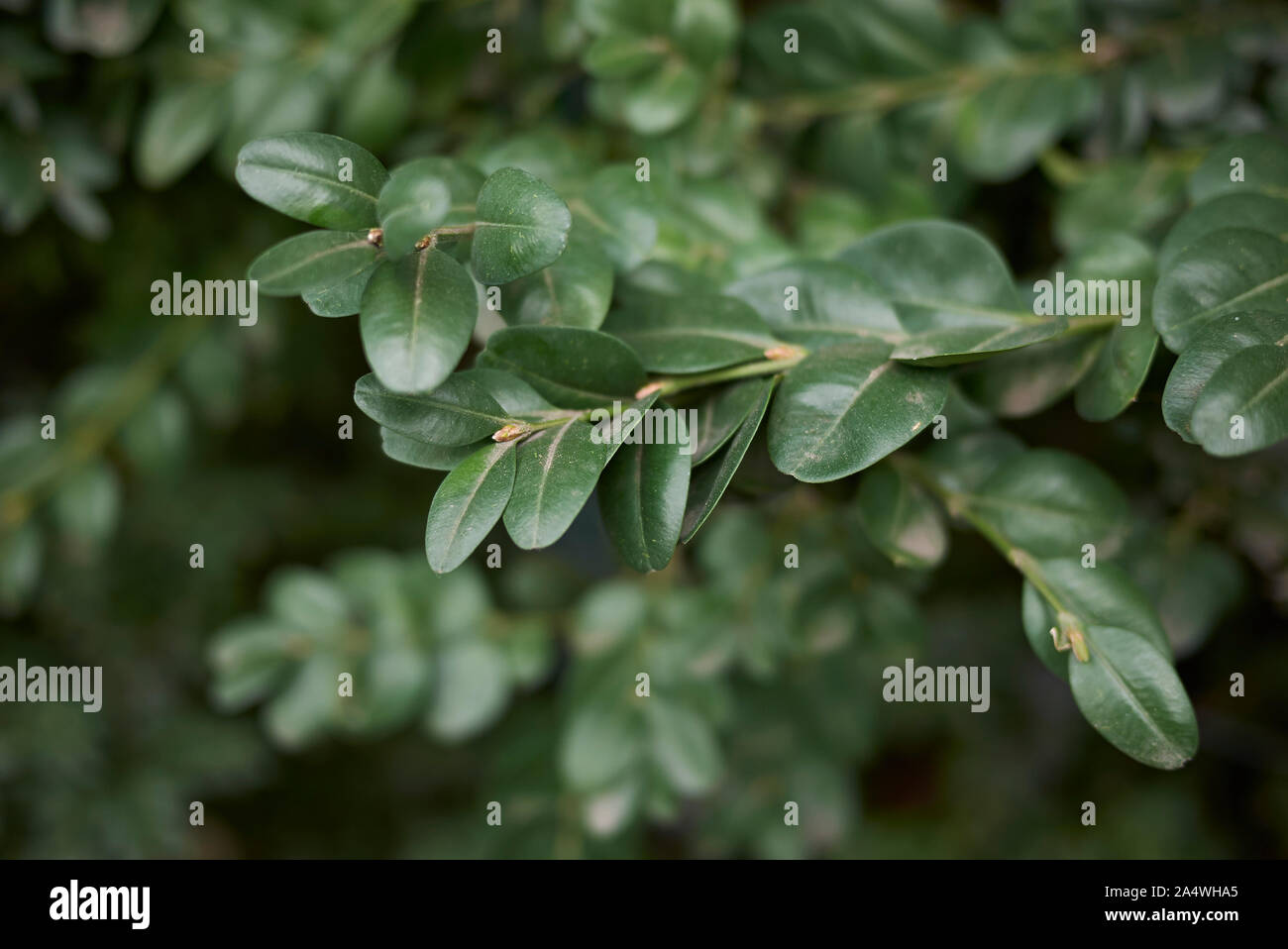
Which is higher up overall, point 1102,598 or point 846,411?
point 846,411

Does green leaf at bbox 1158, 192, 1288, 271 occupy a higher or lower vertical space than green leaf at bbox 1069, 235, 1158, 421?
higher

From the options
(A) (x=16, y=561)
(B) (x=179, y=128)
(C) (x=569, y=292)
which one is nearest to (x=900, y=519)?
(C) (x=569, y=292)

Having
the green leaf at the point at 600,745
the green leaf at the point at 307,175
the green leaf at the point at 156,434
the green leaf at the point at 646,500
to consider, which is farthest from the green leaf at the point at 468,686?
the green leaf at the point at 307,175

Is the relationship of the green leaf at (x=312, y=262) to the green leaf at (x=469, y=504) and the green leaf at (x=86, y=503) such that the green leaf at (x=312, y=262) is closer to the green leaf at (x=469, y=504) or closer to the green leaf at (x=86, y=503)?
the green leaf at (x=469, y=504)

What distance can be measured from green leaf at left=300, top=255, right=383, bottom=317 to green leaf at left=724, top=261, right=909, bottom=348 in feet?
0.88

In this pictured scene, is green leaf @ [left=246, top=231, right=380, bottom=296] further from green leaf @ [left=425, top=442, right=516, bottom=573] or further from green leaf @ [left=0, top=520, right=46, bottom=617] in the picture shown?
green leaf @ [left=0, top=520, right=46, bottom=617]

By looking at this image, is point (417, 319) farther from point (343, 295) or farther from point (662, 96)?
point (662, 96)

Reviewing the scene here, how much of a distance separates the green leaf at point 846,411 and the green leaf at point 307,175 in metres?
0.29

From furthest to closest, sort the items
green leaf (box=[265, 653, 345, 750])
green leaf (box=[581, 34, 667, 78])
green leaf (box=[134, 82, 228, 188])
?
green leaf (box=[265, 653, 345, 750]) → green leaf (box=[134, 82, 228, 188]) → green leaf (box=[581, 34, 667, 78])

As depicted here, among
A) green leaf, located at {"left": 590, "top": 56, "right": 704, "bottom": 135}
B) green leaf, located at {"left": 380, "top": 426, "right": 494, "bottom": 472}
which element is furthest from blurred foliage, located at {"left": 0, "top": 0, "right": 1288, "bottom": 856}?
green leaf, located at {"left": 380, "top": 426, "right": 494, "bottom": 472}

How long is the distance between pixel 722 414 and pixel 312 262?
0.27 meters

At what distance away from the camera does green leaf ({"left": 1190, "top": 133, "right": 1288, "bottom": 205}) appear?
2.10 feet

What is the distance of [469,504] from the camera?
518 millimetres
